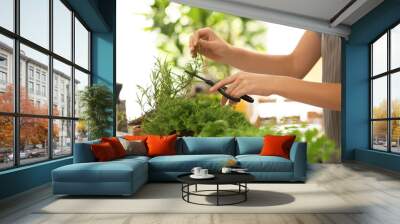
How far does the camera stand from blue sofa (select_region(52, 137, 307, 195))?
4543 mm

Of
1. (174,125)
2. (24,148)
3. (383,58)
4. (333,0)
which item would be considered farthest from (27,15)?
(383,58)

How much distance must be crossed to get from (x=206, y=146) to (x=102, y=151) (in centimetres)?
172

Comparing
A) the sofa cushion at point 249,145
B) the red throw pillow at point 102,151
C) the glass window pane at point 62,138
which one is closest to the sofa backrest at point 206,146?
the sofa cushion at point 249,145

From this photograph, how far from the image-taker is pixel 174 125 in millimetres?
8219

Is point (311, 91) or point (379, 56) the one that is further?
point (311, 91)

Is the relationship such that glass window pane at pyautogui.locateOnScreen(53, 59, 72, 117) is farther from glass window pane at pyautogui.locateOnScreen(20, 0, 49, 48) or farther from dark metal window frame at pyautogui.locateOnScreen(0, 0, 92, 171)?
glass window pane at pyautogui.locateOnScreen(20, 0, 49, 48)

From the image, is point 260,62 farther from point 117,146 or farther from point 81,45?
point 117,146

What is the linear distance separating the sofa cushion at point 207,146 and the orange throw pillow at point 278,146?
1.84 feet

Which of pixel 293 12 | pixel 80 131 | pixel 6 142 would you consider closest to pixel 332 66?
pixel 293 12

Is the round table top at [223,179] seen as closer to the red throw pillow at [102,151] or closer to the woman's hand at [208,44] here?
the red throw pillow at [102,151]

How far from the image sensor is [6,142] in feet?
15.3

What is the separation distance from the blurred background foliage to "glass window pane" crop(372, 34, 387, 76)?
2479mm

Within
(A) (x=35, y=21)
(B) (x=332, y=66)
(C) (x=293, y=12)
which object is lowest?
(B) (x=332, y=66)

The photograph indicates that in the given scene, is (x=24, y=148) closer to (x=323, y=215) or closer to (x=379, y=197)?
(x=323, y=215)
